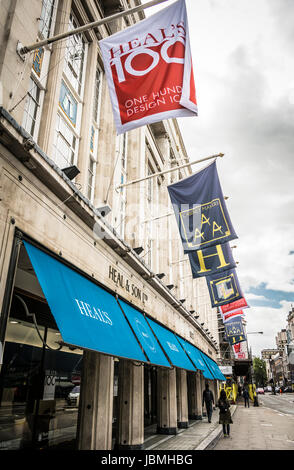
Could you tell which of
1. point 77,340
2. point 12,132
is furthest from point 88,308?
point 12,132

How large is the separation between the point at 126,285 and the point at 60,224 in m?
4.14

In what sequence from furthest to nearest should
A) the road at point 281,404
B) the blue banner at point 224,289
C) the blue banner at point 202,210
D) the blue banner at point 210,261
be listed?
1. the road at point 281,404
2. the blue banner at point 224,289
3. the blue banner at point 210,261
4. the blue banner at point 202,210

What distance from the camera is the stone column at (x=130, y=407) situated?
10113mm

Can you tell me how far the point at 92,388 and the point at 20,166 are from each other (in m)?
5.77

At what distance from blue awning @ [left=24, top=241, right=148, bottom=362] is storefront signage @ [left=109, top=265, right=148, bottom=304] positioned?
130cm

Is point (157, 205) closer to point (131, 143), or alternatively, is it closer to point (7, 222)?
point (131, 143)

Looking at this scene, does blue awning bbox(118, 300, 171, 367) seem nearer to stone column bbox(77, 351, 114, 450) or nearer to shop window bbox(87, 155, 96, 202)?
stone column bbox(77, 351, 114, 450)

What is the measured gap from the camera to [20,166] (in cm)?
552

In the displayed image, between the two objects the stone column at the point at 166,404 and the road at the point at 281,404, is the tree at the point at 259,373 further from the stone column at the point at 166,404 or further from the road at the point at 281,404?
the stone column at the point at 166,404

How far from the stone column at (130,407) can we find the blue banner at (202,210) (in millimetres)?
4597

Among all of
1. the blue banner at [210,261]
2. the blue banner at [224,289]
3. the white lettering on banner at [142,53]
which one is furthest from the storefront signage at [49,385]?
the blue banner at [224,289]

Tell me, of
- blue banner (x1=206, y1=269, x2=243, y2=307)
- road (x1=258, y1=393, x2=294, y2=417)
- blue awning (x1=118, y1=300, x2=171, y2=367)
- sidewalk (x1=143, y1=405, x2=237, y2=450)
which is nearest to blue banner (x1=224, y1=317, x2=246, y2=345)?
road (x1=258, y1=393, x2=294, y2=417)

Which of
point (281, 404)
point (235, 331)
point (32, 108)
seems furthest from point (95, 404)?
point (281, 404)

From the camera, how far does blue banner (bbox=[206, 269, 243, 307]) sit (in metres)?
17.5
